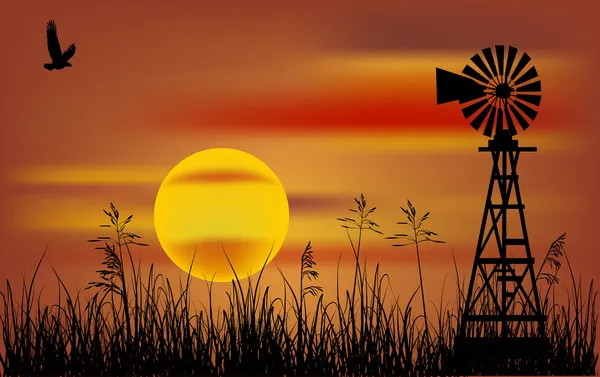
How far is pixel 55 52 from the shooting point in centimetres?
1606

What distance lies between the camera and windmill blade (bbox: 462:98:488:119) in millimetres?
15148

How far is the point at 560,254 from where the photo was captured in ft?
51.0

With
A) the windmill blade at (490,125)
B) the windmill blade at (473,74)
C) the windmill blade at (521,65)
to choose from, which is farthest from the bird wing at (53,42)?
the windmill blade at (521,65)

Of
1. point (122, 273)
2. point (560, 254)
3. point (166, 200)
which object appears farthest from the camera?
point (166, 200)

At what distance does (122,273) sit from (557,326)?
6.29m

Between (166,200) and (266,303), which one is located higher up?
(166,200)

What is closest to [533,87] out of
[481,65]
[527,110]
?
[527,110]

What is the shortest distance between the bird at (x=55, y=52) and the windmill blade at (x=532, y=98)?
264 inches

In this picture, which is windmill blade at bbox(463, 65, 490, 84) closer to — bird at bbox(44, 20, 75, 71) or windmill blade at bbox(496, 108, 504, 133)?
windmill blade at bbox(496, 108, 504, 133)

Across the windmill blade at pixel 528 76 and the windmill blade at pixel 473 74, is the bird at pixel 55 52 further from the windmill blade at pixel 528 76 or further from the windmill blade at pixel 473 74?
the windmill blade at pixel 528 76

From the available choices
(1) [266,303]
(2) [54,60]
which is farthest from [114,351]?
(2) [54,60]

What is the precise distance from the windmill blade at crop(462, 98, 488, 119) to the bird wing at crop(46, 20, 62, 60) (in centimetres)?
609

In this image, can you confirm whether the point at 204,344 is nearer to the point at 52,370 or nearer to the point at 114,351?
the point at 114,351

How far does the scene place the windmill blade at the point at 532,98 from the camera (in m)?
15.2
